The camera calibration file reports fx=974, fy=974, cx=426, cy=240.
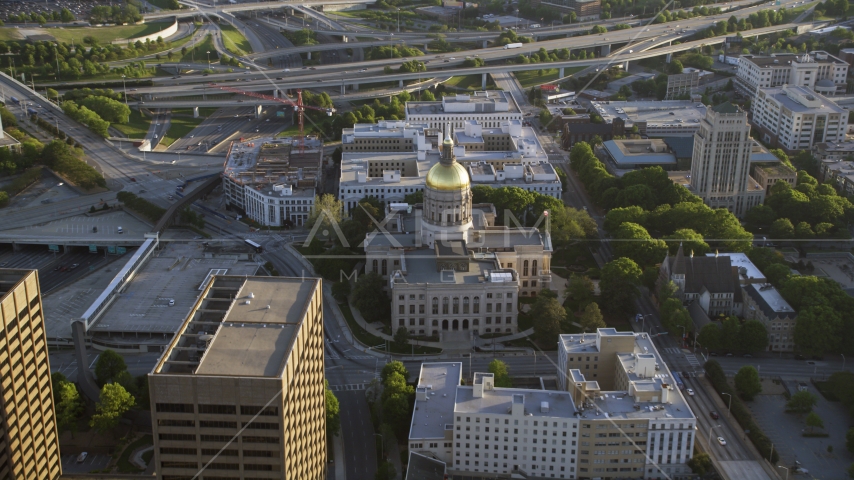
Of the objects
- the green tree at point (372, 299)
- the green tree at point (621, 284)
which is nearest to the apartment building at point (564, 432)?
the green tree at point (621, 284)

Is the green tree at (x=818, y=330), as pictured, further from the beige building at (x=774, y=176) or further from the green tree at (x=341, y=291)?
the green tree at (x=341, y=291)

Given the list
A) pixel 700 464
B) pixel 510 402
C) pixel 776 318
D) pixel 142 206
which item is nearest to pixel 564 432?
pixel 510 402

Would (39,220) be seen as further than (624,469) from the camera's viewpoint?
Yes

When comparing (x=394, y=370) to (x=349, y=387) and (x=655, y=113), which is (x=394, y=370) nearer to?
(x=349, y=387)

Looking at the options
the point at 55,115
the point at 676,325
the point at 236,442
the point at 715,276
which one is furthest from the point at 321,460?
the point at 55,115

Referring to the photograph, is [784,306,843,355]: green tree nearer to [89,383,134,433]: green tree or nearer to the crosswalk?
the crosswalk

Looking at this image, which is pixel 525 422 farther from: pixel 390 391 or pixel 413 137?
pixel 413 137

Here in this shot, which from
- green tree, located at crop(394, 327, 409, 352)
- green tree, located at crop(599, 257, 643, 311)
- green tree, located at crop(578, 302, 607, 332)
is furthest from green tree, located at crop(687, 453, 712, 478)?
green tree, located at crop(394, 327, 409, 352)
